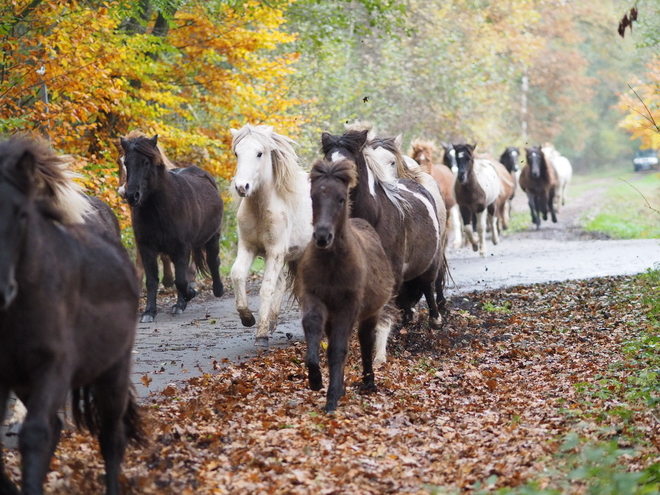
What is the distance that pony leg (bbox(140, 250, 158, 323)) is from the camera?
1295cm

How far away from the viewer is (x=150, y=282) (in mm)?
12945

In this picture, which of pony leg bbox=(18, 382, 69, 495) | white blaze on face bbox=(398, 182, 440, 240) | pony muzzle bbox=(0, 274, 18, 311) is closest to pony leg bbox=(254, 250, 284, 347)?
white blaze on face bbox=(398, 182, 440, 240)

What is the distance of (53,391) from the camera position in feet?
14.0

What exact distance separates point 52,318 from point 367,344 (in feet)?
14.2

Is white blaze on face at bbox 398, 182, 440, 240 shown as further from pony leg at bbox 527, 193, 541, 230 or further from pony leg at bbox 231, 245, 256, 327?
pony leg at bbox 527, 193, 541, 230

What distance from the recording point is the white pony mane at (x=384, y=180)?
10484 millimetres

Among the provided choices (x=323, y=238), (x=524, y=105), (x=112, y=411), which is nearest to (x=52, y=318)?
(x=112, y=411)

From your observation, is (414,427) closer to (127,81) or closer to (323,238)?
(323,238)

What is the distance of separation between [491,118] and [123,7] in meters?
29.1

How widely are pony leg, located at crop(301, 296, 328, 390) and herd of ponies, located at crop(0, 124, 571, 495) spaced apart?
0.01 m

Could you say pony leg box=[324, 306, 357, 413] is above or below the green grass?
above

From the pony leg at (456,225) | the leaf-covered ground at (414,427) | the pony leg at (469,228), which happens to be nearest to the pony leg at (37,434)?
the leaf-covered ground at (414,427)

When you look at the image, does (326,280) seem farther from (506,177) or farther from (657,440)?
(506,177)

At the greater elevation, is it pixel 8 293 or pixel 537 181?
pixel 537 181
